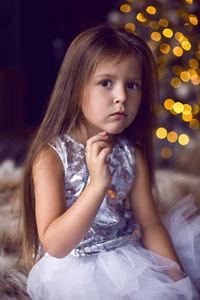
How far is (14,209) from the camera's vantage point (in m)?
1.24

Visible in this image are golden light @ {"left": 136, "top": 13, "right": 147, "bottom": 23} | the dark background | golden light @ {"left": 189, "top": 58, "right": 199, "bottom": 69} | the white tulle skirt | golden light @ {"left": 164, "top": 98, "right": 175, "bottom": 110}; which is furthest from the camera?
the dark background

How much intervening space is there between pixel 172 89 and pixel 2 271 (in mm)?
1885

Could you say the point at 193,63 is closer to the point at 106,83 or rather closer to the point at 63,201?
the point at 106,83

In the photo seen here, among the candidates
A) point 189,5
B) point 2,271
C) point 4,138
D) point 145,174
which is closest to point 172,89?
point 189,5

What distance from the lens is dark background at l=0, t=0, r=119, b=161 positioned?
3855mm

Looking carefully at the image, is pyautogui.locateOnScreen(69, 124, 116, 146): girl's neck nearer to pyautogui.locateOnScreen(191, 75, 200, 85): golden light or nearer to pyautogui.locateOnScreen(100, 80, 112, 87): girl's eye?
pyautogui.locateOnScreen(100, 80, 112, 87): girl's eye

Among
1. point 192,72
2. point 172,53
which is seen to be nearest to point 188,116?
point 192,72

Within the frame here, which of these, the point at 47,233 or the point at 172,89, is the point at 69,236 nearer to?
the point at 47,233

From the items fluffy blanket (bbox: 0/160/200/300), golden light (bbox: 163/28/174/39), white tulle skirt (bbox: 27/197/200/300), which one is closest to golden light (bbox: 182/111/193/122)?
golden light (bbox: 163/28/174/39)

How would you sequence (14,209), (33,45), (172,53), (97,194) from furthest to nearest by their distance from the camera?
(33,45)
(172,53)
(14,209)
(97,194)

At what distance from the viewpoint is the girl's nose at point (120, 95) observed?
79 centimetres

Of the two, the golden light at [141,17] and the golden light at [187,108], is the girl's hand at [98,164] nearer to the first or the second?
the golden light at [141,17]

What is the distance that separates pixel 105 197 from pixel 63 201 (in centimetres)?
12

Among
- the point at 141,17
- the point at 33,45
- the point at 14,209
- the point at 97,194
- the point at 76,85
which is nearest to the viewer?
the point at 97,194
